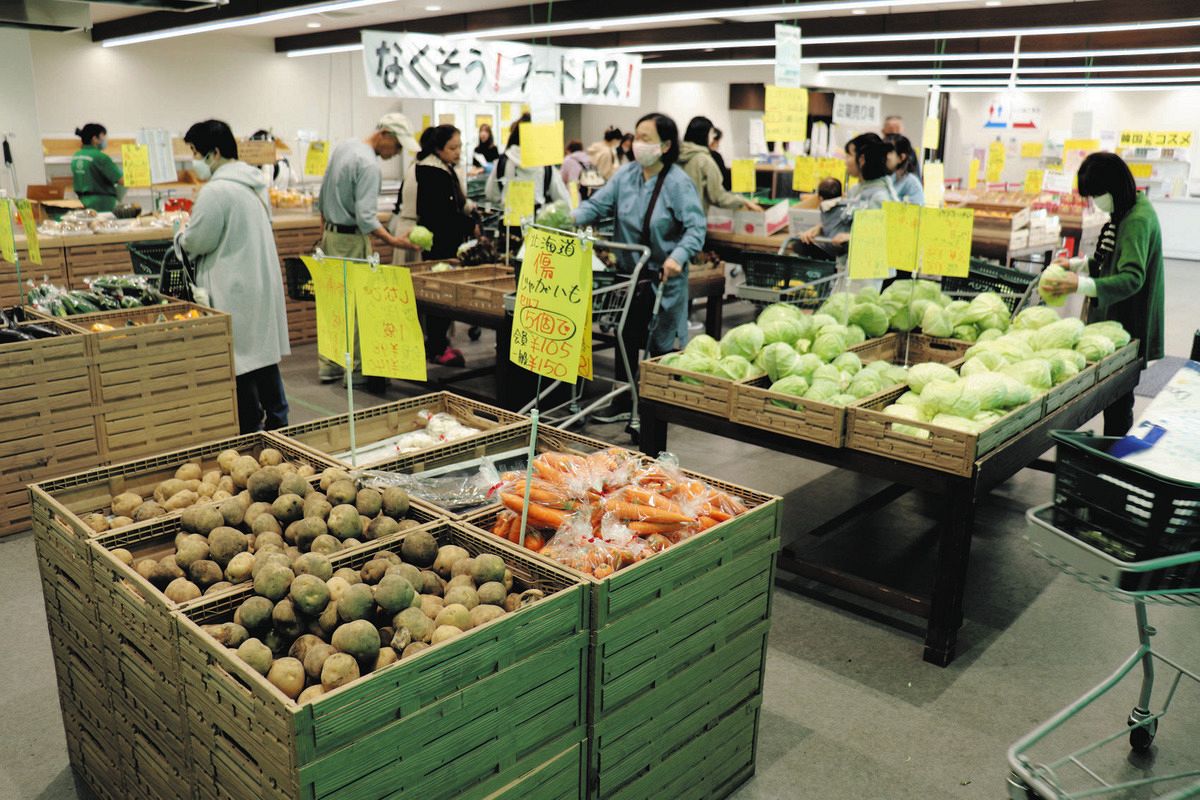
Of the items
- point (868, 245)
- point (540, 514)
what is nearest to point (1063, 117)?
point (868, 245)

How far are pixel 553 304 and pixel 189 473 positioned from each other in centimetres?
115

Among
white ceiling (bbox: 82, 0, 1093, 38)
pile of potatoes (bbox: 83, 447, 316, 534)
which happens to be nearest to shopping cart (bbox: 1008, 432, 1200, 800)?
pile of potatoes (bbox: 83, 447, 316, 534)

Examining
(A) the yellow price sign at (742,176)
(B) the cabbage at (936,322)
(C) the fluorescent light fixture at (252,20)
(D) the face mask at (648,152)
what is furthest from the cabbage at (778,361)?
(C) the fluorescent light fixture at (252,20)

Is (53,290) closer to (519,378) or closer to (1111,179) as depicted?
(519,378)

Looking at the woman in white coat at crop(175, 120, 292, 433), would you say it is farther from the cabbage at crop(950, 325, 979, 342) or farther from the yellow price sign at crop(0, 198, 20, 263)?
the cabbage at crop(950, 325, 979, 342)

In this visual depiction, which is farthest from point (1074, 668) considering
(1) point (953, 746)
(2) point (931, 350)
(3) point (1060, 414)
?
(2) point (931, 350)

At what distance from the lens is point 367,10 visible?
456 inches

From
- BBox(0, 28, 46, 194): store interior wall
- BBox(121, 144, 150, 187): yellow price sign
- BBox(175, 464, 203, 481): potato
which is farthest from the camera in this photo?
BBox(0, 28, 46, 194): store interior wall

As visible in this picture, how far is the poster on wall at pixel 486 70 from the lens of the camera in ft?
22.0

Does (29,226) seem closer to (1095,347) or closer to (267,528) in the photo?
(267,528)

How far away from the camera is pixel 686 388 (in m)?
3.57

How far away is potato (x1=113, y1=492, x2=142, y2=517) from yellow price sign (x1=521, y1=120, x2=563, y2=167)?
171 inches

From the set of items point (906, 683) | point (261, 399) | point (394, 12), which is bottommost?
point (906, 683)

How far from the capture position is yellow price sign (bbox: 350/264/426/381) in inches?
98.9
